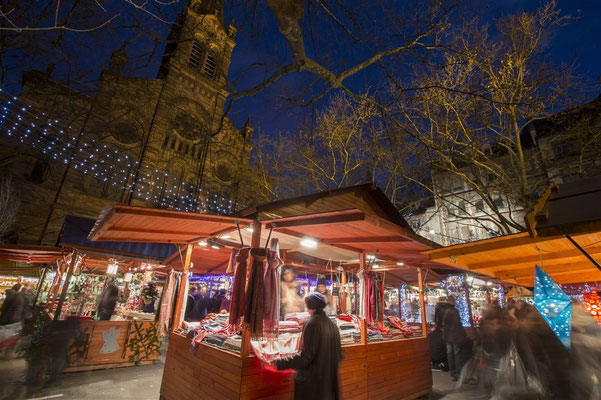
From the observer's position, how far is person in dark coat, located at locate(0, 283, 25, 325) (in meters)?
9.22

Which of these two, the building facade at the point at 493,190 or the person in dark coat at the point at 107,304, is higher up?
the building facade at the point at 493,190

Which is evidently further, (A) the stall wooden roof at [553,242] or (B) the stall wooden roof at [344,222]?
(B) the stall wooden roof at [344,222]

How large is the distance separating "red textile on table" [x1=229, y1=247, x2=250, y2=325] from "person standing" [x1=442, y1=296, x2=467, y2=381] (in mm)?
7388

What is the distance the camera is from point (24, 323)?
33.1ft

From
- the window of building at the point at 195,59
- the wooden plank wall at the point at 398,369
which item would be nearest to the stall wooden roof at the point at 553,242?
the wooden plank wall at the point at 398,369

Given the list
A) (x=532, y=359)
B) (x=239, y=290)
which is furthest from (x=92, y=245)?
(x=532, y=359)

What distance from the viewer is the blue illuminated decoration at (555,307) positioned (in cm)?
367

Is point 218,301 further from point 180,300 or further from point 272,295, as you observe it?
point 272,295

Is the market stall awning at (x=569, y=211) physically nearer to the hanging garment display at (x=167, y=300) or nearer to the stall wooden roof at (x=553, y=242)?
the stall wooden roof at (x=553, y=242)

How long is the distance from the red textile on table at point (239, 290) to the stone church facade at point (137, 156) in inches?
457

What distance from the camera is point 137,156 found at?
20.2m

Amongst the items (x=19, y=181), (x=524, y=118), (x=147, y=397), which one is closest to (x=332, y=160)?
(x=524, y=118)

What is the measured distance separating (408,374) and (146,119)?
23.6 m

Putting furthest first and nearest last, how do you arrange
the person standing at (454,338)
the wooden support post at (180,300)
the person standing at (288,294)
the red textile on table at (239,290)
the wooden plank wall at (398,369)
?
the person standing at (454,338)
the person standing at (288,294)
the wooden support post at (180,300)
the wooden plank wall at (398,369)
the red textile on table at (239,290)
